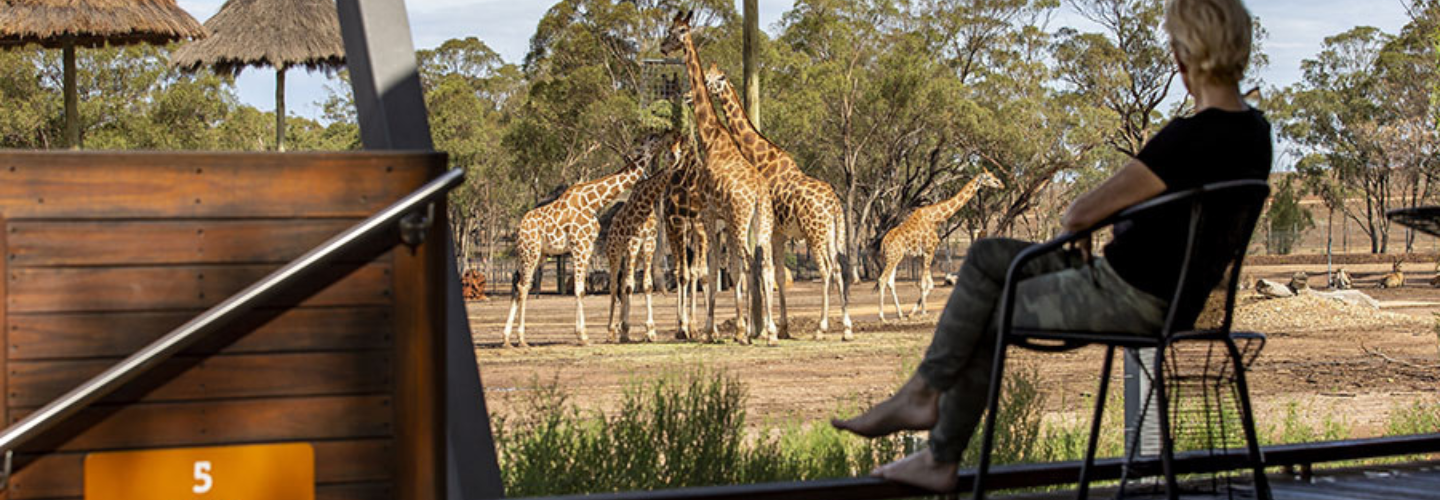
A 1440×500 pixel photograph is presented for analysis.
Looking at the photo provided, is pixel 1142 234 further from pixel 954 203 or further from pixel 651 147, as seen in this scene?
pixel 954 203

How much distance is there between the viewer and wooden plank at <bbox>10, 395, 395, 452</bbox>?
2262 mm

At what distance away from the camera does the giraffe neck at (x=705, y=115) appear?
12.6 m

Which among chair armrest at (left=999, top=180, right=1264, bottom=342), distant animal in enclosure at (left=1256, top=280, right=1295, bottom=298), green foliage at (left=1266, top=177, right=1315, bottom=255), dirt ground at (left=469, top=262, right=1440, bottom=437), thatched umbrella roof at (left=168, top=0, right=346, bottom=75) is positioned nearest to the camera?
chair armrest at (left=999, top=180, right=1264, bottom=342)

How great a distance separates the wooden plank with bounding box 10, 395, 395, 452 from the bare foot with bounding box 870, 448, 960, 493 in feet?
3.08

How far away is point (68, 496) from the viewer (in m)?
2.27

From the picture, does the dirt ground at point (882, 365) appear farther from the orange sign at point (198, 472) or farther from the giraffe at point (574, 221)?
the orange sign at point (198, 472)

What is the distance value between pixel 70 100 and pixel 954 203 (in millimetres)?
→ 11385

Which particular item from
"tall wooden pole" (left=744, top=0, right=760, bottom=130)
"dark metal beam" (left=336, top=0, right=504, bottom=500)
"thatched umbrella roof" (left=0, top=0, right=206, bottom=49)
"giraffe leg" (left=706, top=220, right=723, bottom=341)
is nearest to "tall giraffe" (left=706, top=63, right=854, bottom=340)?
"giraffe leg" (left=706, top=220, right=723, bottom=341)

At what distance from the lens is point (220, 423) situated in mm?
2295

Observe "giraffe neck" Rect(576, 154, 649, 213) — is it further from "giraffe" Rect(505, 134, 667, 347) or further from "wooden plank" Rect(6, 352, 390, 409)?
"wooden plank" Rect(6, 352, 390, 409)

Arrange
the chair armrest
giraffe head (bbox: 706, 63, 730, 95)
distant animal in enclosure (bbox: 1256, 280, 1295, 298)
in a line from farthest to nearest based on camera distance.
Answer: distant animal in enclosure (bbox: 1256, 280, 1295, 298), giraffe head (bbox: 706, 63, 730, 95), the chair armrest

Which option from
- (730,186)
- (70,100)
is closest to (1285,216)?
(730,186)

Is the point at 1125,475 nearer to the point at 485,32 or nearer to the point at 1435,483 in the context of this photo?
the point at 1435,483

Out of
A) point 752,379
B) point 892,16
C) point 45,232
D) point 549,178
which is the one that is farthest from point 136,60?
point 45,232
